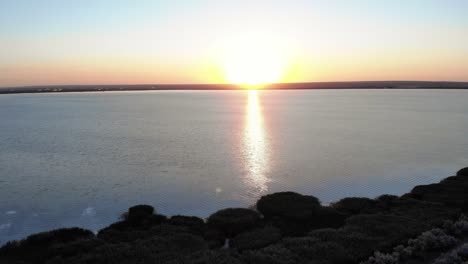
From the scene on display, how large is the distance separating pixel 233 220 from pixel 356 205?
805cm

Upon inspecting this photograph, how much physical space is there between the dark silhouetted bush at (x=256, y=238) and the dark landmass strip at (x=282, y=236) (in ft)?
0.16

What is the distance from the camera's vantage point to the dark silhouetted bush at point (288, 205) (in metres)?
23.5

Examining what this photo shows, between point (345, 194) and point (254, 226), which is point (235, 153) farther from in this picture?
point (254, 226)

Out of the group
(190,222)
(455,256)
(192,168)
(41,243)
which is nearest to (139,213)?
(190,222)

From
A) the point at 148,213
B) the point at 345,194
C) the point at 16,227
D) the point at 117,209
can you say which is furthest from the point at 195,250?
the point at 345,194

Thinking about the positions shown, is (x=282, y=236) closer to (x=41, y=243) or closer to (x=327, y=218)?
(x=327, y=218)

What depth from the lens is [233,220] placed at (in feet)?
73.0

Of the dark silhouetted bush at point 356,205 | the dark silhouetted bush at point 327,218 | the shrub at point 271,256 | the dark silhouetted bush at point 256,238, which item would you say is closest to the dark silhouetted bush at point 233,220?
the dark silhouetted bush at point 256,238

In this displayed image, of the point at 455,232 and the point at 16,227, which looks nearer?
the point at 455,232

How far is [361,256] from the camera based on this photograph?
16766mm

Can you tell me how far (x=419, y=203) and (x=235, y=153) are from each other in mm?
23869

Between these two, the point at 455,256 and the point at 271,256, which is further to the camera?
the point at 271,256

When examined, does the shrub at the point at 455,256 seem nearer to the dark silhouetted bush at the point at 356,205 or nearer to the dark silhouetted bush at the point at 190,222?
the dark silhouetted bush at the point at 356,205

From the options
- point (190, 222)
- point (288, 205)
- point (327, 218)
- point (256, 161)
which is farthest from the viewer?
point (256, 161)
